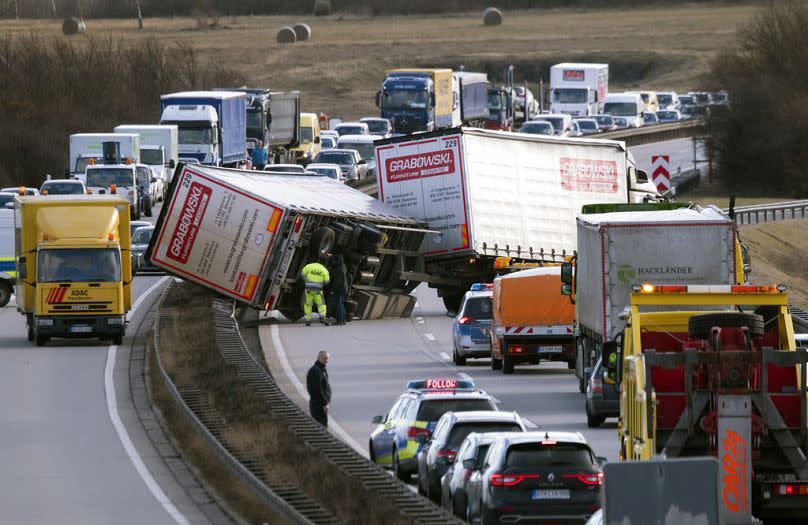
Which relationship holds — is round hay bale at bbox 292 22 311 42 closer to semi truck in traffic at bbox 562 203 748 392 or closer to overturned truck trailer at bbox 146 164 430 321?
overturned truck trailer at bbox 146 164 430 321

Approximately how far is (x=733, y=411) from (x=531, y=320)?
17.2m

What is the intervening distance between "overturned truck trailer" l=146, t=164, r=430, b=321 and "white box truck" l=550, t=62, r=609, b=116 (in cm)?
7110

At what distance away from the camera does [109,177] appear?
204 feet

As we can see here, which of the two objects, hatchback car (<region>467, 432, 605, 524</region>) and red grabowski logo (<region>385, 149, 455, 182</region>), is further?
red grabowski logo (<region>385, 149, 455, 182</region>)

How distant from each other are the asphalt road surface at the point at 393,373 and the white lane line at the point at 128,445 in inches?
117

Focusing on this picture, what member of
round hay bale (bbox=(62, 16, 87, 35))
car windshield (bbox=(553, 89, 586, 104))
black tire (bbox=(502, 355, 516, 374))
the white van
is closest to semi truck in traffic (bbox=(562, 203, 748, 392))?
black tire (bbox=(502, 355, 516, 374))

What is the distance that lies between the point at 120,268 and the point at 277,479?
1656 centimetres

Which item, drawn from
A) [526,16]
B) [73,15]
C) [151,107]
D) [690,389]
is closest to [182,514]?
[690,389]

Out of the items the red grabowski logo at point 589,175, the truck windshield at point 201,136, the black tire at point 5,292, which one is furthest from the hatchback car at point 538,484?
the truck windshield at point 201,136

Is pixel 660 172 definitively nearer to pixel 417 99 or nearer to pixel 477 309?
pixel 477 309

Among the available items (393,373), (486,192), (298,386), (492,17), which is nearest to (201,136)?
(486,192)

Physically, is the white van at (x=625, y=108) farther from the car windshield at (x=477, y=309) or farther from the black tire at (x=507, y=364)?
the black tire at (x=507, y=364)

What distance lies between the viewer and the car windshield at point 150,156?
67875 millimetres

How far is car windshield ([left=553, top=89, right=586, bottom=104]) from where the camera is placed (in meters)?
112
